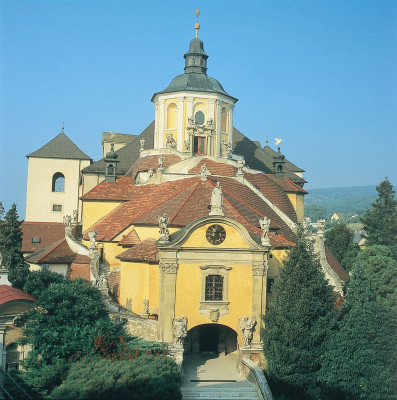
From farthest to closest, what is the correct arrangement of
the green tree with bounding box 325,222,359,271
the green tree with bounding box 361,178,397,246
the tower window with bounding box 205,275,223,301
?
the green tree with bounding box 325,222,359,271
the green tree with bounding box 361,178,397,246
the tower window with bounding box 205,275,223,301

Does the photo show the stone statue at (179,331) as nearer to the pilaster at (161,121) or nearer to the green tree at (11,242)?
the green tree at (11,242)

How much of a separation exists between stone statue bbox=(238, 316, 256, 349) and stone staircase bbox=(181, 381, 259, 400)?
275 cm

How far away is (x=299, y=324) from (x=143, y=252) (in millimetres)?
10561

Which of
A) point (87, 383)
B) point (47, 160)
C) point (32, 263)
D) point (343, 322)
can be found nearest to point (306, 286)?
point (343, 322)

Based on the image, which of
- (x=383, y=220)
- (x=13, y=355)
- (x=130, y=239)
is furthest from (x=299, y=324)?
(x=383, y=220)

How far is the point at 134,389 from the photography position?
2677cm

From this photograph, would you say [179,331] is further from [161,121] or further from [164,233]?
[161,121]

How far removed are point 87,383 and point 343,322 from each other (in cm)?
1401

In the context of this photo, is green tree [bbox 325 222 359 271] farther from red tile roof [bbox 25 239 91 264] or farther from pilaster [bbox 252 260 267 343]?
pilaster [bbox 252 260 267 343]

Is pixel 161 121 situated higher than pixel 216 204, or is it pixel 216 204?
pixel 161 121

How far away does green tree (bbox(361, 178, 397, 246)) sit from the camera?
70750mm

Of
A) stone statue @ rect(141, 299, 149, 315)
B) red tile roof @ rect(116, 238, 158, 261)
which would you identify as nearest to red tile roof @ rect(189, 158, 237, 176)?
red tile roof @ rect(116, 238, 158, 261)

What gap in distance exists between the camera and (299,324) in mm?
32062

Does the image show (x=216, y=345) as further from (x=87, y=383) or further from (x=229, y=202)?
(x=87, y=383)
